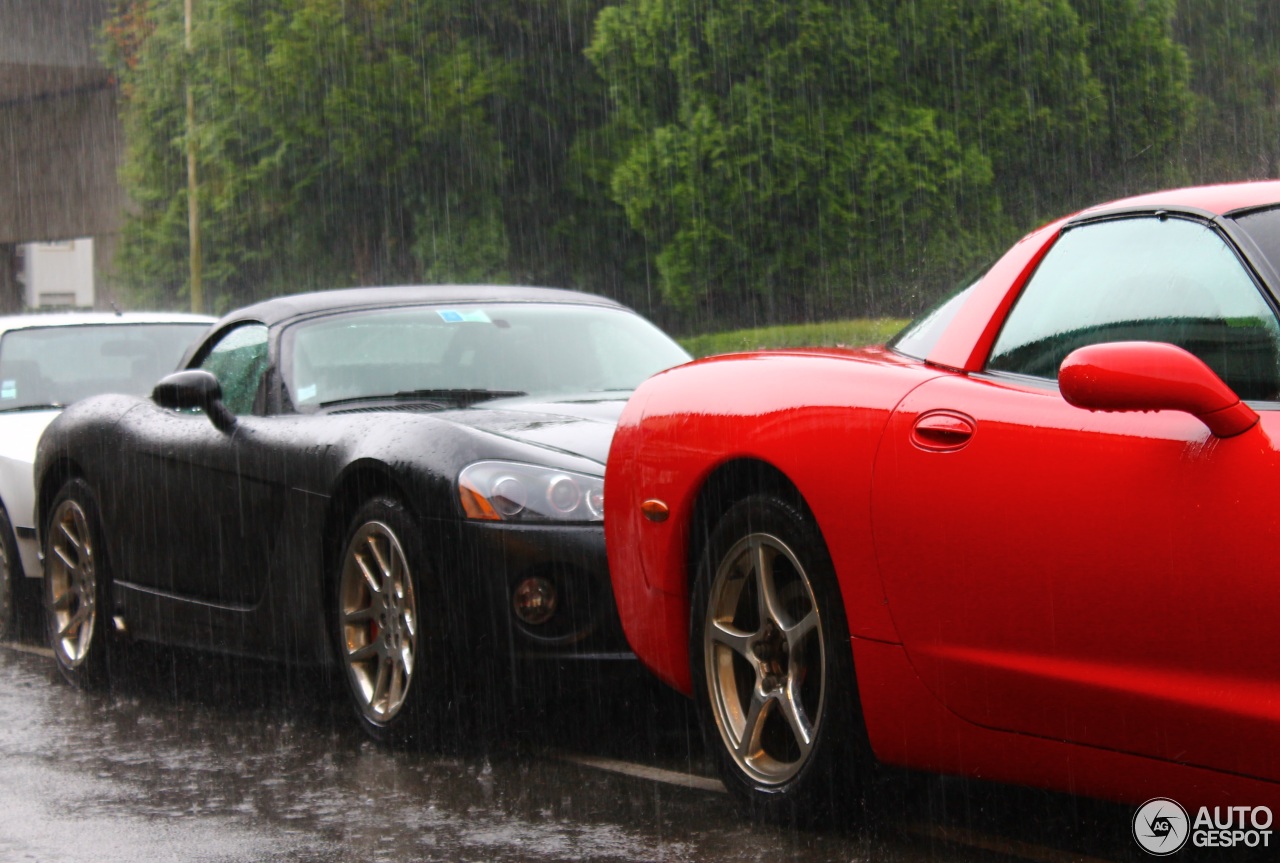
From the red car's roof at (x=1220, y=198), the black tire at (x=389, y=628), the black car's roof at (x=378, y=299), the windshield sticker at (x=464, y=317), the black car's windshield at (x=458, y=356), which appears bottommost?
the black tire at (x=389, y=628)

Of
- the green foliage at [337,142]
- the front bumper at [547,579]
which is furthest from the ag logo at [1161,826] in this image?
the green foliage at [337,142]

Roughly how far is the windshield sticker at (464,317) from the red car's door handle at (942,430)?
3.40m

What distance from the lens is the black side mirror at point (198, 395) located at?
667 centimetres

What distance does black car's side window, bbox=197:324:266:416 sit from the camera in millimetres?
6969

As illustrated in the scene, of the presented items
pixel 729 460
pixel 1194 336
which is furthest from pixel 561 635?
pixel 1194 336

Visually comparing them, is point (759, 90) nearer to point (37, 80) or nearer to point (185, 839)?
point (37, 80)

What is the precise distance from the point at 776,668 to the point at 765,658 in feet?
0.12

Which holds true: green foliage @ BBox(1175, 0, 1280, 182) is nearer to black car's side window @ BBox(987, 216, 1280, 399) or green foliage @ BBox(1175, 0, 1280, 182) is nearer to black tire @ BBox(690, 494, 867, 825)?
black tire @ BBox(690, 494, 867, 825)

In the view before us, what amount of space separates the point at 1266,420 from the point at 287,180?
1782 inches

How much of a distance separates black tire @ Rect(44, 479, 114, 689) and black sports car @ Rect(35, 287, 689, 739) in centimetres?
1

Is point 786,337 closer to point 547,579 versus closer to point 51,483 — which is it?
point 51,483

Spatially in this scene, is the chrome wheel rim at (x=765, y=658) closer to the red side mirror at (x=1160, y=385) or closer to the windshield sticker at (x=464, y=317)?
the red side mirror at (x=1160, y=385)

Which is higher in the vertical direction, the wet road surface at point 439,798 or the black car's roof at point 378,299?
the black car's roof at point 378,299

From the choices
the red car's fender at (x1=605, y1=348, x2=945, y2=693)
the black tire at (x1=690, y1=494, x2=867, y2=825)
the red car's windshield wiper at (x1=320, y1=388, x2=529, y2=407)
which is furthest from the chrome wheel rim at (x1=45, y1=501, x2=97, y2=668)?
the black tire at (x1=690, y1=494, x2=867, y2=825)
